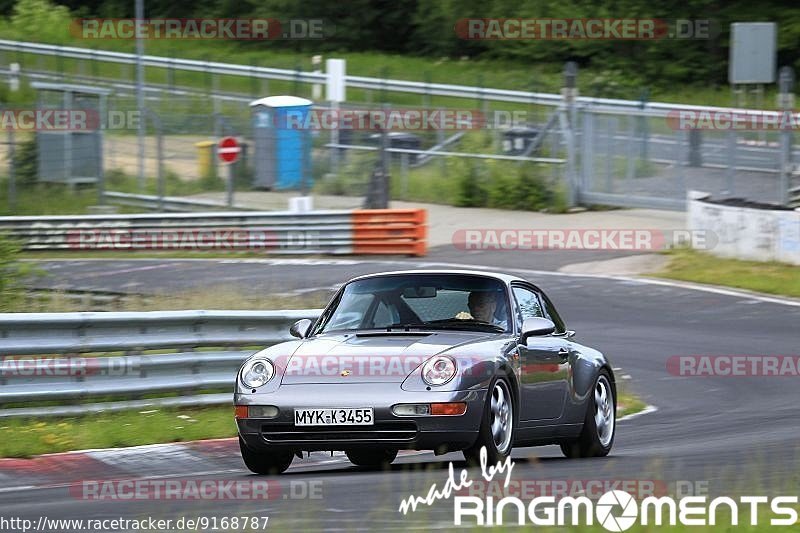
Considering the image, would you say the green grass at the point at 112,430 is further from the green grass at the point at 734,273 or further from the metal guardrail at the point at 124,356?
the green grass at the point at 734,273

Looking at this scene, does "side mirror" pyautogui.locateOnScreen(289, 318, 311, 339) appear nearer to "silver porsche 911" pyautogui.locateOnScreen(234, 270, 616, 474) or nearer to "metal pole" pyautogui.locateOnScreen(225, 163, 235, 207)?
"silver porsche 911" pyautogui.locateOnScreen(234, 270, 616, 474)

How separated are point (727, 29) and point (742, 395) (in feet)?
134

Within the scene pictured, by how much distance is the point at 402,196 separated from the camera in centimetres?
3419

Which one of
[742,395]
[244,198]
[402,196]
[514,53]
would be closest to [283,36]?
[514,53]

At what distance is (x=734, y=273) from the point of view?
76.1ft

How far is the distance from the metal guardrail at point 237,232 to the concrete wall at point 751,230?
5081 millimetres

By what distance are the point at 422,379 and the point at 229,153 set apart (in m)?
20.6

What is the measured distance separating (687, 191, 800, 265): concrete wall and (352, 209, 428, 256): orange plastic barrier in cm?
485

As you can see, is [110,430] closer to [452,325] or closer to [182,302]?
[452,325]

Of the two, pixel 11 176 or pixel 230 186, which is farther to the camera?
pixel 11 176

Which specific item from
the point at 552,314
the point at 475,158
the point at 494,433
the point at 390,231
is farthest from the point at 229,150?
the point at 494,433

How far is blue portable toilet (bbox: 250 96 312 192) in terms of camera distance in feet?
94.1

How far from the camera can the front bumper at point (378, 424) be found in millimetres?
8398

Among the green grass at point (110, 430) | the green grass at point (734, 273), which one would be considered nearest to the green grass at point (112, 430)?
the green grass at point (110, 430)
